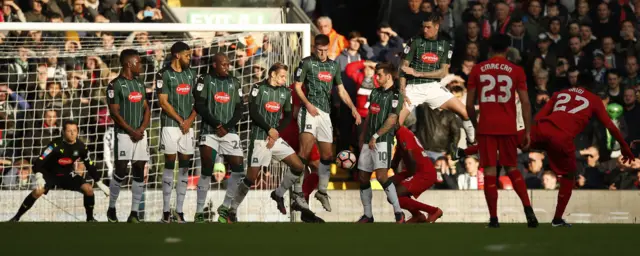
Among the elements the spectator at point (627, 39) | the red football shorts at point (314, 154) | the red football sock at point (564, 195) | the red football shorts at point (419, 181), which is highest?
the spectator at point (627, 39)

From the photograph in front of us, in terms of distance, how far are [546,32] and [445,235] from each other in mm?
9904

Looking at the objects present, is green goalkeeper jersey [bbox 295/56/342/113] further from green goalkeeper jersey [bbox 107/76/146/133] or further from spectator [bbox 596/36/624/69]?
spectator [bbox 596/36/624/69]

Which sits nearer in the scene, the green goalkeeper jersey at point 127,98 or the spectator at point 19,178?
the green goalkeeper jersey at point 127,98

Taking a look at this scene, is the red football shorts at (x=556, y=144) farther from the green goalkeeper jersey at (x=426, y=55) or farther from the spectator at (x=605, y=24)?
the spectator at (x=605, y=24)

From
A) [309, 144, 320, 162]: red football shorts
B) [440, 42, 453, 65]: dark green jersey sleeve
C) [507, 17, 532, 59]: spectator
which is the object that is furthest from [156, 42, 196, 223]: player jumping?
[507, 17, 532, 59]: spectator

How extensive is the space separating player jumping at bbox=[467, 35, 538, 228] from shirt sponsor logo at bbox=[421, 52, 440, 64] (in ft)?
8.03

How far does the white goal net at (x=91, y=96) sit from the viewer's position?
16219 mm

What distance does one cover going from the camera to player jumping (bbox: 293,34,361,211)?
13891 mm

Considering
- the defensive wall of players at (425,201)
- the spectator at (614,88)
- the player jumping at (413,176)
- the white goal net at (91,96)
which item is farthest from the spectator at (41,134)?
the spectator at (614,88)

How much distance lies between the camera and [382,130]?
1312 centimetres

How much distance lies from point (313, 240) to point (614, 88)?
1013 cm

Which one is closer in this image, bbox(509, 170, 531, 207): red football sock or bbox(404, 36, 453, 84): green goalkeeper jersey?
bbox(509, 170, 531, 207): red football sock

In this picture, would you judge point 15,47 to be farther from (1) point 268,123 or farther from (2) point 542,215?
(2) point 542,215

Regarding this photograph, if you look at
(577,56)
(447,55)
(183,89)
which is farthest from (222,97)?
(577,56)
